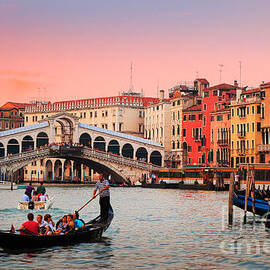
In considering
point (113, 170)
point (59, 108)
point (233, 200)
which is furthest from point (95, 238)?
point (59, 108)

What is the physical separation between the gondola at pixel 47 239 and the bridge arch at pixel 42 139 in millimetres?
64417

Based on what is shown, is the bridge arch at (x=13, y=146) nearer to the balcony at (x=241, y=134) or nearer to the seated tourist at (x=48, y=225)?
the balcony at (x=241, y=134)

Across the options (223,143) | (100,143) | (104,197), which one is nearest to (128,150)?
(100,143)

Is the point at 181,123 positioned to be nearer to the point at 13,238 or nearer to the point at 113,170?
the point at 113,170

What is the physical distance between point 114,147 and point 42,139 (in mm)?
9152

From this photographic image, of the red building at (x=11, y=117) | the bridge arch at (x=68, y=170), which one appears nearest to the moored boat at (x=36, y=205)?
the bridge arch at (x=68, y=170)

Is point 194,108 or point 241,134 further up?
point 194,108

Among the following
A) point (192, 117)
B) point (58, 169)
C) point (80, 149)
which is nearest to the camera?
point (80, 149)

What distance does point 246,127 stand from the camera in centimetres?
7631

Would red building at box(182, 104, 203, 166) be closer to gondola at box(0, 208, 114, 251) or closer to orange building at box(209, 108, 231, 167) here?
orange building at box(209, 108, 231, 167)

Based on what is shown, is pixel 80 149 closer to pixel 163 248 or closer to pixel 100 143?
pixel 100 143

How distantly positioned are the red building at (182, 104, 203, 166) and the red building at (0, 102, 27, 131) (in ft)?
136

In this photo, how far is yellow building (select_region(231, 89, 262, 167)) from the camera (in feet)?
245

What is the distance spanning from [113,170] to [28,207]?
46.5 metres
